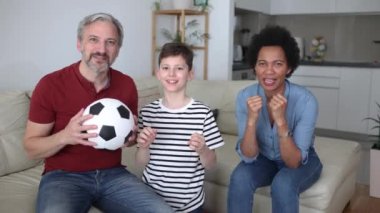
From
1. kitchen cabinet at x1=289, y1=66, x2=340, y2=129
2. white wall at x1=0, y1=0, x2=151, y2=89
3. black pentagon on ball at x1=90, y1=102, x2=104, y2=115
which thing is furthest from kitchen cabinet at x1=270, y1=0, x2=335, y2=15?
black pentagon on ball at x1=90, y1=102, x2=104, y2=115

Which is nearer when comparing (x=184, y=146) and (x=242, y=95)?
(x=184, y=146)

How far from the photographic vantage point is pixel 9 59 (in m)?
2.33

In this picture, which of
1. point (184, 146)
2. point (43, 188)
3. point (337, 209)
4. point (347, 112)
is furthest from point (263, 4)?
point (43, 188)

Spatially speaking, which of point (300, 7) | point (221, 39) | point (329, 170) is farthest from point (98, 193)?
point (300, 7)

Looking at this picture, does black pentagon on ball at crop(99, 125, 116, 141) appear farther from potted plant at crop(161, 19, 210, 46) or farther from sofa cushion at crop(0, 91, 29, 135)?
potted plant at crop(161, 19, 210, 46)

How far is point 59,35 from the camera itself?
2.67 m

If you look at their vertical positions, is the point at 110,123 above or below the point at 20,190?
above

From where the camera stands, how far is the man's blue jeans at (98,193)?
50.9 inches

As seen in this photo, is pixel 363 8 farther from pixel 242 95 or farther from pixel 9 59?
pixel 9 59

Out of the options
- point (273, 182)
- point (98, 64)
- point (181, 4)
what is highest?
point (181, 4)

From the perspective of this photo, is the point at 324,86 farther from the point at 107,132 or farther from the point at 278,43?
the point at 107,132

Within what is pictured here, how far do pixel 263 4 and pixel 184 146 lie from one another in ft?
11.4

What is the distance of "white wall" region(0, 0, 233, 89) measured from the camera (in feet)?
Answer: 7.64

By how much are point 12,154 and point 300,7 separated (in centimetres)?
376
